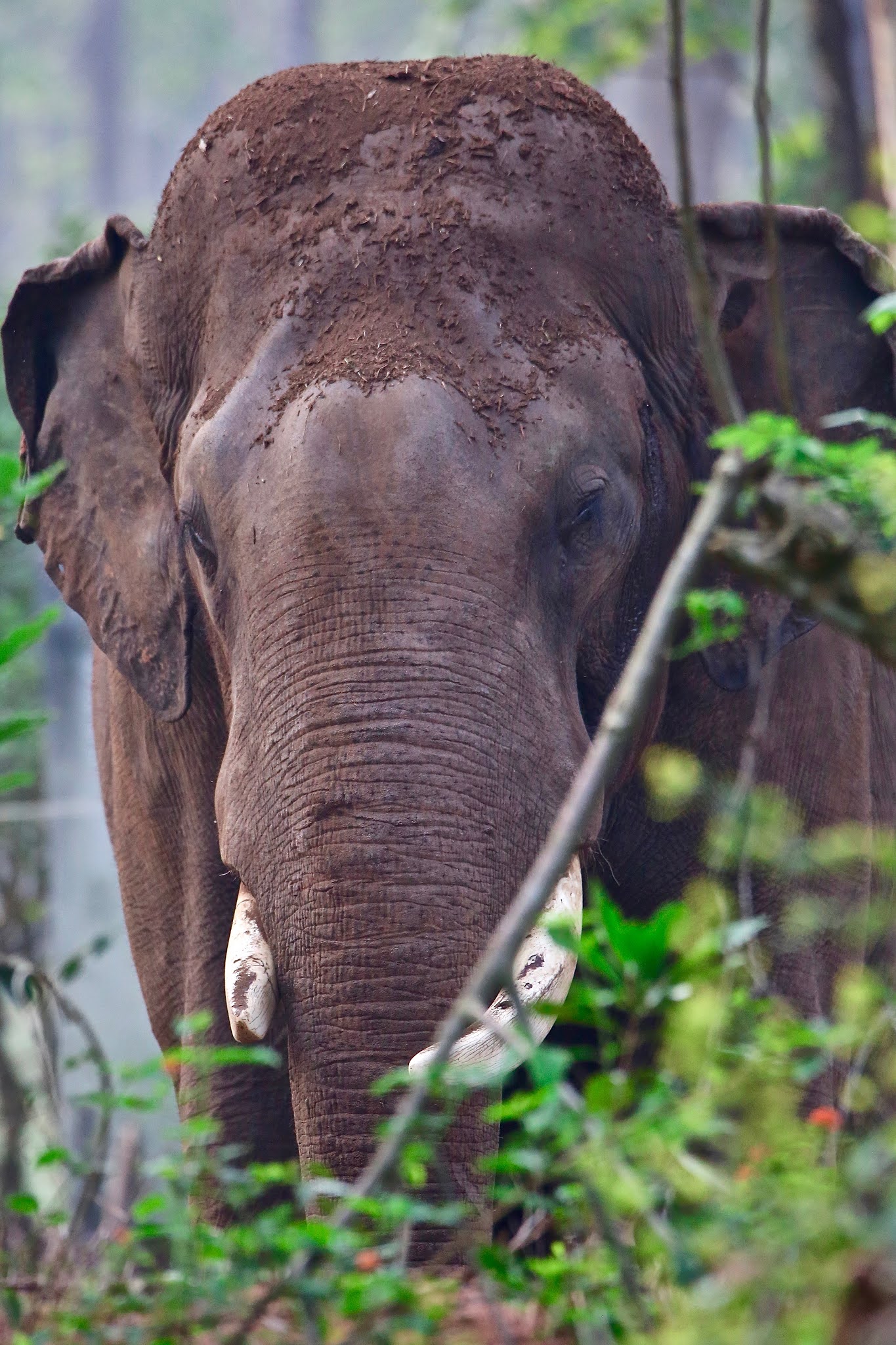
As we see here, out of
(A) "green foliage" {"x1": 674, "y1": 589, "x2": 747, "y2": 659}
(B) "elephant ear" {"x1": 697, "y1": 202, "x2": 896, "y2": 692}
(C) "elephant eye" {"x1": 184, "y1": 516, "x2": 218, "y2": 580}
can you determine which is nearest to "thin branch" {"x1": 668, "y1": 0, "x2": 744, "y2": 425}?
(A) "green foliage" {"x1": 674, "y1": 589, "x2": 747, "y2": 659}

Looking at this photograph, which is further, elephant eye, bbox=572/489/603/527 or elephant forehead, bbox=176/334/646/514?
elephant eye, bbox=572/489/603/527

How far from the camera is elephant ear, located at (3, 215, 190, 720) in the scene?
158 inches

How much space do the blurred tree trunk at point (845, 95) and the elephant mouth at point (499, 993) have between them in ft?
22.1

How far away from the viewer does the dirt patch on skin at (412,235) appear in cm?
343

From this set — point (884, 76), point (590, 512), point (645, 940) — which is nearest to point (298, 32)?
point (884, 76)

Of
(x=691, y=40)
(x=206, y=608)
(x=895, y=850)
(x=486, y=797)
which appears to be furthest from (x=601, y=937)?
(x=691, y=40)

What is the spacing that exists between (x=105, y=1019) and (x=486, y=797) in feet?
23.3

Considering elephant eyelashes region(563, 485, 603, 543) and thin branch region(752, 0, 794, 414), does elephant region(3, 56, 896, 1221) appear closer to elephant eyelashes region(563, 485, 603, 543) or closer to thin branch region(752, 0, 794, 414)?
elephant eyelashes region(563, 485, 603, 543)

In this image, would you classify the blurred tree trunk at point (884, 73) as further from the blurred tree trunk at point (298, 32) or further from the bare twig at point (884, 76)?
the blurred tree trunk at point (298, 32)

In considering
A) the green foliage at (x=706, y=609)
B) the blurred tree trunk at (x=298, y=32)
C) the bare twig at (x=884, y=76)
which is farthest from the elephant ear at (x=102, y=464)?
the blurred tree trunk at (x=298, y=32)

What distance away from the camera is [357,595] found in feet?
10.3

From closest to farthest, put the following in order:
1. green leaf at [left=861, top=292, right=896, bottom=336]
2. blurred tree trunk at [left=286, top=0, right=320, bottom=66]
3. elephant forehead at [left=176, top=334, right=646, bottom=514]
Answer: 1. green leaf at [left=861, top=292, right=896, bottom=336]
2. elephant forehead at [left=176, top=334, right=646, bottom=514]
3. blurred tree trunk at [left=286, top=0, right=320, bottom=66]

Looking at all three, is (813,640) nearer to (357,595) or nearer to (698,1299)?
(357,595)

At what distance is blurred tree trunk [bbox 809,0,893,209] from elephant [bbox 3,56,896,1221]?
518 centimetres
